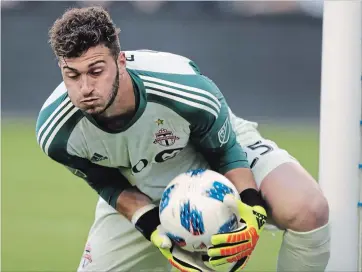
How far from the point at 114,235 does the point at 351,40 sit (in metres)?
1.50

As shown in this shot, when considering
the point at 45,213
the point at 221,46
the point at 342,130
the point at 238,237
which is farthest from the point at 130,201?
the point at 221,46

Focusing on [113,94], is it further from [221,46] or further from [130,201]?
[221,46]

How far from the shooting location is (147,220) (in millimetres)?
3555

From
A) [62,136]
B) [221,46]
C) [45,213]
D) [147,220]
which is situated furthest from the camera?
[221,46]

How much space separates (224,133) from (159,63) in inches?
16.3

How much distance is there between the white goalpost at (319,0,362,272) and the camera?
4.01 metres

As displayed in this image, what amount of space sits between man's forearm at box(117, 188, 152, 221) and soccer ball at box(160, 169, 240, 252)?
1.32 feet

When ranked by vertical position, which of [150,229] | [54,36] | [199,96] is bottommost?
[150,229]

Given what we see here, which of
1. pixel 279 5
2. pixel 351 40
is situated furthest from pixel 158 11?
pixel 351 40

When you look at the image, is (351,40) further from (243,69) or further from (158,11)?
(243,69)

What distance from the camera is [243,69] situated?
13664mm

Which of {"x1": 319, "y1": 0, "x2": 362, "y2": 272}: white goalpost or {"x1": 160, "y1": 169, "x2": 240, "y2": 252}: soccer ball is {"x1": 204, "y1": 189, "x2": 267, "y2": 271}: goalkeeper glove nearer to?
{"x1": 160, "y1": 169, "x2": 240, "y2": 252}: soccer ball

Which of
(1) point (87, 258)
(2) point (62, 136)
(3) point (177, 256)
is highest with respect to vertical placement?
(2) point (62, 136)

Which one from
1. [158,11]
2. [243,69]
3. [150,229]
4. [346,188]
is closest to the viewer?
[150,229]
